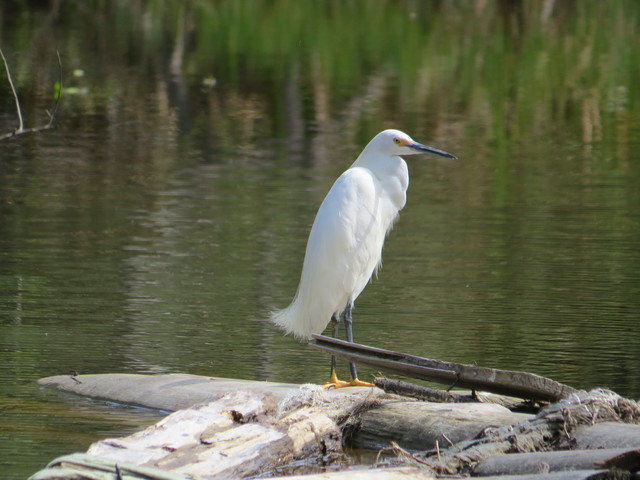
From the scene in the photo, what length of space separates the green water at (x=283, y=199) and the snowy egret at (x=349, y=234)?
383 mm

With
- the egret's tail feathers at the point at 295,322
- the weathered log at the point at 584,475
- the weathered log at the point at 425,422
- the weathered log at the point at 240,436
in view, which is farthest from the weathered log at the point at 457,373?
the egret's tail feathers at the point at 295,322

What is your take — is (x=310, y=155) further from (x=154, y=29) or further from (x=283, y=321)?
(x=154, y=29)

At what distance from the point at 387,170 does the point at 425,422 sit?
2.11 metres

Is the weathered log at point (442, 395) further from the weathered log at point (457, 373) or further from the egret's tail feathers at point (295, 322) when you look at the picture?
the egret's tail feathers at point (295, 322)

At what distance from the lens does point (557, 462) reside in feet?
16.9

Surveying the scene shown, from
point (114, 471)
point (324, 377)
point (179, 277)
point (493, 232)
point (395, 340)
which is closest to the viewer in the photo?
point (114, 471)

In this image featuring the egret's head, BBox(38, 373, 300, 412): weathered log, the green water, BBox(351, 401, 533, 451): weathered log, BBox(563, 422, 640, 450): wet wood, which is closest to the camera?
BBox(563, 422, 640, 450): wet wood

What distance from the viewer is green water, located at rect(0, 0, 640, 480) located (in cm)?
813

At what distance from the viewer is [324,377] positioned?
760 centimetres

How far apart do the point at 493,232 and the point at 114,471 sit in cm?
765

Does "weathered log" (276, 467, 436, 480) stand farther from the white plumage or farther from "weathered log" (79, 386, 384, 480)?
the white plumage

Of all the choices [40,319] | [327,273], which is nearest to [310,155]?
[40,319]

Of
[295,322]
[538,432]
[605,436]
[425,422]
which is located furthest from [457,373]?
[295,322]

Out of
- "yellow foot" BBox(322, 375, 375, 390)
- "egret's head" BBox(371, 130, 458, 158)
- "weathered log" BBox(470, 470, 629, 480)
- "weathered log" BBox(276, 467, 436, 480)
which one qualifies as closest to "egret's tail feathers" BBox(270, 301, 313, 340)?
"yellow foot" BBox(322, 375, 375, 390)
